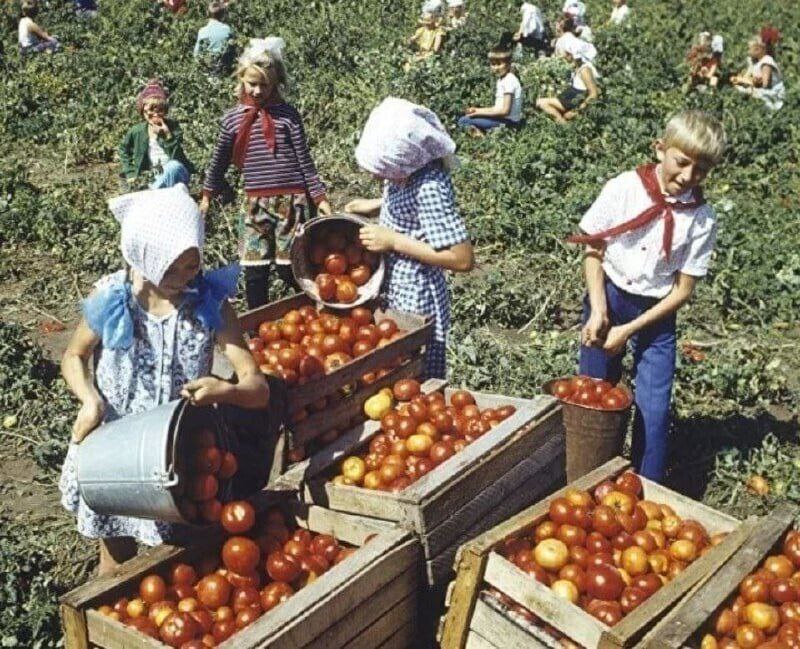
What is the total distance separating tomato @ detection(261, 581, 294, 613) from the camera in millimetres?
3545

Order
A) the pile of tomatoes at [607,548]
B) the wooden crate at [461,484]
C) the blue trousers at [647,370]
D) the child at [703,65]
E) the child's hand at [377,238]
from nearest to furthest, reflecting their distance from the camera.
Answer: the pile of tomatoes at [607,548]
the wooden crate at [461,484]
the child's hand at [377,238]
the blue trousers at [647,370]
the child at [703,65]

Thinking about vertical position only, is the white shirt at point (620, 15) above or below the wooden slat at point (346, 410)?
below

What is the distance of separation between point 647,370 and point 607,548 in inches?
54.6

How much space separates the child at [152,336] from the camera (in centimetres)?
341

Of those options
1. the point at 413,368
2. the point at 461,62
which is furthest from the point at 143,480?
the point at 461,62

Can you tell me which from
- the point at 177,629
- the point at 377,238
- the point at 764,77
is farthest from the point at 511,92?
the point at 177,629

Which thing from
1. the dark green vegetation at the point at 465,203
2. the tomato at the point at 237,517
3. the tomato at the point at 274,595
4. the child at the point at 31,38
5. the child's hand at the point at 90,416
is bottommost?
the dark green vegetation at the point at 465,203

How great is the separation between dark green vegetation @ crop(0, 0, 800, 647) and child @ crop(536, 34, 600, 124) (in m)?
0.31

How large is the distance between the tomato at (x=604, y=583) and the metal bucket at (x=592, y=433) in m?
1.21

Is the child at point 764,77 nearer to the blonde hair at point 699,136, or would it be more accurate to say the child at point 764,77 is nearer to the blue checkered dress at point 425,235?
the blonde hair at point 699,136

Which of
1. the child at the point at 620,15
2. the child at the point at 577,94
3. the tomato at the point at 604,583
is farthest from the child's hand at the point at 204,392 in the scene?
the child at the point at 620,15

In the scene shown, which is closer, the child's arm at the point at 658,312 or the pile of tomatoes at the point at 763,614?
the pile of tomatoes at the point at 763,614

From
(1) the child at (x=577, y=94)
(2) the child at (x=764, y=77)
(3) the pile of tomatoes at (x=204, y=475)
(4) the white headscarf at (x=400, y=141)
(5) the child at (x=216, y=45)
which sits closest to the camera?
(3) the pile of tomatoes at (x=204, y=475)

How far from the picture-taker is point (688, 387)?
21.8 ft
